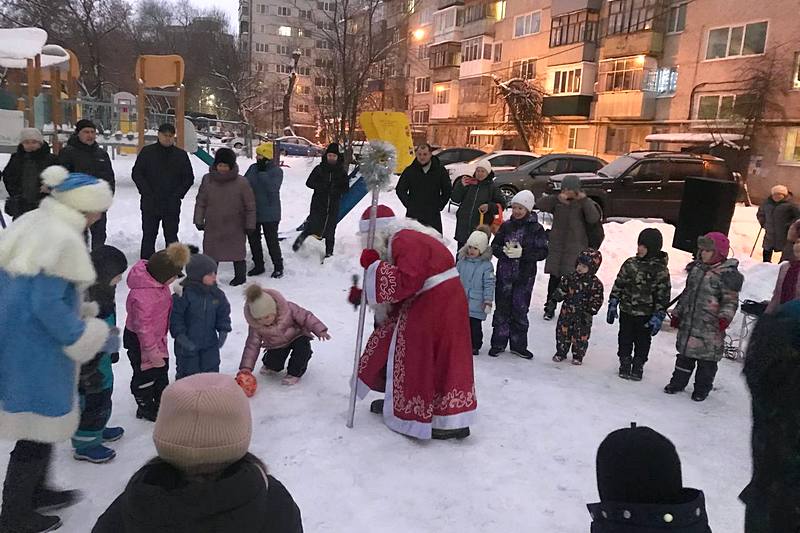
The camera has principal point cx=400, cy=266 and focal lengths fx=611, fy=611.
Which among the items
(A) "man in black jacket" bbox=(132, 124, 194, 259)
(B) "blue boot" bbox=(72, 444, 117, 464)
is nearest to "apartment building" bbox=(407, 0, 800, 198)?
(A) "man in black jacket" bbox=(132, 124, 194, 259)

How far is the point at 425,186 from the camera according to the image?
7.98 metres

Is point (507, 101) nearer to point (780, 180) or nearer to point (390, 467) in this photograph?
point (780, 180)

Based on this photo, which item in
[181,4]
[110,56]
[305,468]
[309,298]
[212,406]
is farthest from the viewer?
[181,4]

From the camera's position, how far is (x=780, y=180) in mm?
23172

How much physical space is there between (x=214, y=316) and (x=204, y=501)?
3027 mm

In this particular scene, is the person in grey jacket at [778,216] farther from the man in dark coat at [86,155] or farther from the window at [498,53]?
the window at [498,53]

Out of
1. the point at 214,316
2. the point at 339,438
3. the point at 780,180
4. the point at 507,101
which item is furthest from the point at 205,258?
the point at 507,101

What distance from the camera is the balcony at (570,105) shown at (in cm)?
3052

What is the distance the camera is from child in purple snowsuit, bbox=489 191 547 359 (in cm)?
620

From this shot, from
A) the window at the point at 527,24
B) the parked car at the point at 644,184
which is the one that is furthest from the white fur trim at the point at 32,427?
the window at the point at 527,24

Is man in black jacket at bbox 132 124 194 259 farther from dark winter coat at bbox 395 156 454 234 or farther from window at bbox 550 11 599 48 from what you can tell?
window at bbox 550 11 599 48

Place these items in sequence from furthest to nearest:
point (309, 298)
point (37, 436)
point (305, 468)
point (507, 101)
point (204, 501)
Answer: point (507, 101), point (309, 298), point (305, 468), point (37, 436), point (204, 501)

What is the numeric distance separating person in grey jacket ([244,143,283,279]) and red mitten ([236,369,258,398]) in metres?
3.61

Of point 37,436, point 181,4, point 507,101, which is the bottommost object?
point 37,436
